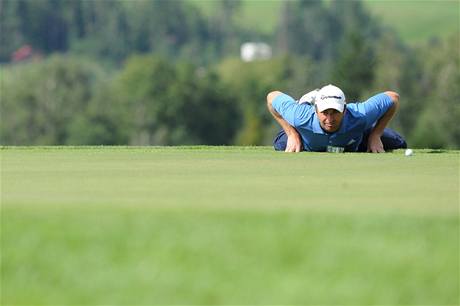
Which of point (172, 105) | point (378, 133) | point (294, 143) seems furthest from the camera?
point (172, 105)

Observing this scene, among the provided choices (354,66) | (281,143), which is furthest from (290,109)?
(354,66)

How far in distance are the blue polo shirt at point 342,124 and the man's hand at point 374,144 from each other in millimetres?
99

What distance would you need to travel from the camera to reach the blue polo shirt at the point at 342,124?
14.4 m

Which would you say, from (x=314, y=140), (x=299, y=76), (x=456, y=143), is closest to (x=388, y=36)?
(x=299, y=76)

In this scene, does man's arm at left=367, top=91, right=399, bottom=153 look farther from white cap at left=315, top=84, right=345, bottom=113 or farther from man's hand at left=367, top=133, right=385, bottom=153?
white cap at left=315, top=84, right=345, bottom=113

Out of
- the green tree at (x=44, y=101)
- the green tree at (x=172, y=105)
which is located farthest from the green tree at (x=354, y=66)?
the green tree at (x=44, y=101)

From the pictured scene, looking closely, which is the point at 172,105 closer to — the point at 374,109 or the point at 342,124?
the point at 374,109

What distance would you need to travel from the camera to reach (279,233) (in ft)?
25.1

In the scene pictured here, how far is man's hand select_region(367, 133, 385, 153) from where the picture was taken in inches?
573

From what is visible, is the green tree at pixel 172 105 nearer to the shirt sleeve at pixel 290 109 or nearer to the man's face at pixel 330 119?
the shirt sleeve at pixel 290 109

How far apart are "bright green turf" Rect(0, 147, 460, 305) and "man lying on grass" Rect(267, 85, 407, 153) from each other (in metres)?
4.60

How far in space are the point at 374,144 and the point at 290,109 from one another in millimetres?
930

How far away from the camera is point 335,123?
14266 mm

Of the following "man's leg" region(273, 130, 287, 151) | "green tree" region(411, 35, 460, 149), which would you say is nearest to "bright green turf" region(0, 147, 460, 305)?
"man's leg" region(273, 130, 287, 151)
